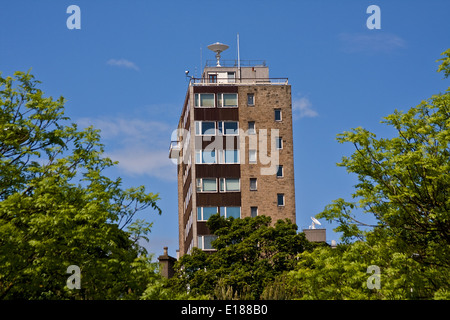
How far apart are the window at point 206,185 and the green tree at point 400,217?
145ft

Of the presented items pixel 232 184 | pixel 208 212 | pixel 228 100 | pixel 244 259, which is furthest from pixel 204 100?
pixel 244 259

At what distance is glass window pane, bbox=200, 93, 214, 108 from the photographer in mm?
83062

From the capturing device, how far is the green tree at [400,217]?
3153 centimetres

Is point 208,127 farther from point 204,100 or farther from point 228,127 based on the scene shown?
point 204,100

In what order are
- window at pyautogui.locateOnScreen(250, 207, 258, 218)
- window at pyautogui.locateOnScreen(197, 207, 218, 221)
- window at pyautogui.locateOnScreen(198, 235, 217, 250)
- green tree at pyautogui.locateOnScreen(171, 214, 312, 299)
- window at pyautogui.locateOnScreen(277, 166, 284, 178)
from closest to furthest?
green tree at pyautogui.locateOnScreen(171, 214, 312, 299)
window at pyautogui.locateOnScreen(198, 235, 217, 250)
window at pyautogui.locateOnScreen(197, 207, 218, 221)
window at pyautogui.locateOnScreen(250, 207, 258, 218)
window at pyautogui.locateOnScreen(277, 166, 284, 178)

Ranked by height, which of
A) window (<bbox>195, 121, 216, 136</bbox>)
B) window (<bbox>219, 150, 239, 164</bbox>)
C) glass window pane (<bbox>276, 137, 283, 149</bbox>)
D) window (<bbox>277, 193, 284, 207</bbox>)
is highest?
window (<bbox>195, 121, 216, 136</bbox>)

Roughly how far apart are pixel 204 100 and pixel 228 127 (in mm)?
3835

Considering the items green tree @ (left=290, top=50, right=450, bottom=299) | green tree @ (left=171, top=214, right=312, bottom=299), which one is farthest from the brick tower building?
green tree @ (left=290, top=50, right=450, bottom=299)

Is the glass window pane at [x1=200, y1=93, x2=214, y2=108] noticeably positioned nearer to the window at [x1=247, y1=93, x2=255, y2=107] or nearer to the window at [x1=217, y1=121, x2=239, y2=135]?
the window at [x1=217, y1=121, x2=239, y2=135]

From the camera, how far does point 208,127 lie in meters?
82.5

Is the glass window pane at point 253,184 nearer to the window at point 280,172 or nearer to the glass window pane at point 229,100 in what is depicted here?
the window at point 280,172

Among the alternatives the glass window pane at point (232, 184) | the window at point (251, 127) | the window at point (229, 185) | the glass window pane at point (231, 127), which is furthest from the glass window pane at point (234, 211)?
the window at point (251, 127)

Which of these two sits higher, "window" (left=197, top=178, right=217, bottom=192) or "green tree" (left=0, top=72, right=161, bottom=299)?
"window" (left=197, top=178, right=217, bottom=192)

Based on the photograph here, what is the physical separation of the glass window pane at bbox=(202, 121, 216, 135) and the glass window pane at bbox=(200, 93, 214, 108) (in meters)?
1.87
